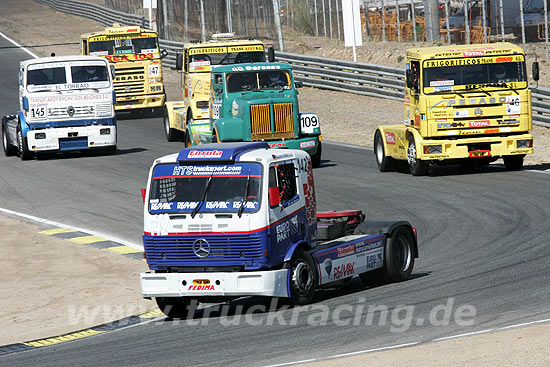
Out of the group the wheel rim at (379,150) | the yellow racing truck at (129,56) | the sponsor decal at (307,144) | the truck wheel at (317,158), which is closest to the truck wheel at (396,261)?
the wheel rim at (379,150)

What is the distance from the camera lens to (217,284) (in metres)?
11.7

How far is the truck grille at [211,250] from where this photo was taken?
11688mm

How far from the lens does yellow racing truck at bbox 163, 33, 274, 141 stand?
90.3 feet

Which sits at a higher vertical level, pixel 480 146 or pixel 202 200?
pixel 202 200

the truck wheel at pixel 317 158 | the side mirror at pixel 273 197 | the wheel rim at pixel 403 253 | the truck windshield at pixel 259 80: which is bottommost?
the wheel rim at pixel 403 253

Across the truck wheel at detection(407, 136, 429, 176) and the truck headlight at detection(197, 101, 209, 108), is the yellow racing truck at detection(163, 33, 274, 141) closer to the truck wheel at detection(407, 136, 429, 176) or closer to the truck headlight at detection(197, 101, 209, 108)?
the truck headlight at detection(197, 101, 209, 108)

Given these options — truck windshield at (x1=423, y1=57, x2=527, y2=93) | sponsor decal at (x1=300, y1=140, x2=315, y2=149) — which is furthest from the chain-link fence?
truck windshield at (x1=423, y1=57, x2=527, y2=93)

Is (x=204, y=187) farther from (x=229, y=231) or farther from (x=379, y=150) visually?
(x=379, y=150)

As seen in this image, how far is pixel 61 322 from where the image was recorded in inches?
497

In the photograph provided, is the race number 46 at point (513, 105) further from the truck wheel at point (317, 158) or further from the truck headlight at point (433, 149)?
the truck wheel at point (317, 158)

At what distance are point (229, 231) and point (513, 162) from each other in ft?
41.5

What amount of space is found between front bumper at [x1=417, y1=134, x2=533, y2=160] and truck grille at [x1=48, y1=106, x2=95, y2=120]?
9.61 m

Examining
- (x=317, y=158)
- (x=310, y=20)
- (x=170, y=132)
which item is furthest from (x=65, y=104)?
(x=310, y=20)

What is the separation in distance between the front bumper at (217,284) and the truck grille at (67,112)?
15.6m
